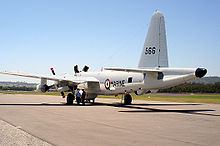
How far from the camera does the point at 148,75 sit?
2456 centimetres

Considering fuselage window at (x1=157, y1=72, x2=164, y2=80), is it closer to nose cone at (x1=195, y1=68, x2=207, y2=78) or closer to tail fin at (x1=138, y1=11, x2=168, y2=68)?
tail fin at (x1=138, y1=11, x2=168, y2=68)

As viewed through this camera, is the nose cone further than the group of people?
No

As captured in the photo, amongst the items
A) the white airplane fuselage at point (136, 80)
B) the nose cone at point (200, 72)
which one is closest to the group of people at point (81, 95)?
the white airplane fuselage at point (136, 80)

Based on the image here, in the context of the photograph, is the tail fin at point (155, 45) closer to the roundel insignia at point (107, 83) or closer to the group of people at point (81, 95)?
the roundel insignia at point (107, 83)

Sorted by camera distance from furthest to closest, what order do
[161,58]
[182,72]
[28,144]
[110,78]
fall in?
[110,78], [161,58], [182,72], [28,144]

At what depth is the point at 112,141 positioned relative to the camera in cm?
965

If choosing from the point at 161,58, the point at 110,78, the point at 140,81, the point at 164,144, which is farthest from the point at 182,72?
the point at 164,144

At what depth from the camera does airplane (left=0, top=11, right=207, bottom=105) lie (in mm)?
22380

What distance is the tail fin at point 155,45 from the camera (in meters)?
24.6

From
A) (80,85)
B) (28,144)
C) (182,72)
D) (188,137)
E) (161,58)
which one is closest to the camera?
(28,144)

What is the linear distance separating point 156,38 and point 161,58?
1865 millimetres

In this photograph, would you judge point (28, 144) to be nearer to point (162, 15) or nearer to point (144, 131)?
point (144, 131)

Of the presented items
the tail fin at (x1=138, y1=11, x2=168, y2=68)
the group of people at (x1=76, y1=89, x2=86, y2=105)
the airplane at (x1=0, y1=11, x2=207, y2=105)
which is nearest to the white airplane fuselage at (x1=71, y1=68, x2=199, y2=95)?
the airplane at (x1=0, y1=11, x2=207, y2=105)

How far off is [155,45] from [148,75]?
2745 mm
